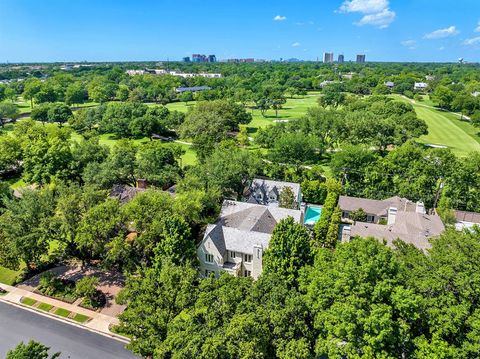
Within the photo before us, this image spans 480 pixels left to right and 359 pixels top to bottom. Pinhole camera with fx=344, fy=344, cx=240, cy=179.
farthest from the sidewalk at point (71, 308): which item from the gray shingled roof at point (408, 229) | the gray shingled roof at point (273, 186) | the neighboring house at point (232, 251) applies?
the gray shingled roof at point (273, 186)

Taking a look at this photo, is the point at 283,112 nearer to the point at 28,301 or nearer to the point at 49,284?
the point at 49,284

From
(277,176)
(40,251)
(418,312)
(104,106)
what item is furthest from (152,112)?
(418,312)

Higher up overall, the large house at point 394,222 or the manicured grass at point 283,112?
the manicured grass at point 283,112

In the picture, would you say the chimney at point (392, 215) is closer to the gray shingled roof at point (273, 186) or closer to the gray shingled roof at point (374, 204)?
the gray shingled roof at point (374, 204)

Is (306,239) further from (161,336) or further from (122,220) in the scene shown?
(122,220)

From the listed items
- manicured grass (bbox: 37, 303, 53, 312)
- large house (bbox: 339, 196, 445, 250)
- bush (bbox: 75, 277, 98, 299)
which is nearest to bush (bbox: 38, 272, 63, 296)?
manicured grass (bbox: 37, 303, 53, 312)

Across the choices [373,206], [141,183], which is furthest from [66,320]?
[373,206]
